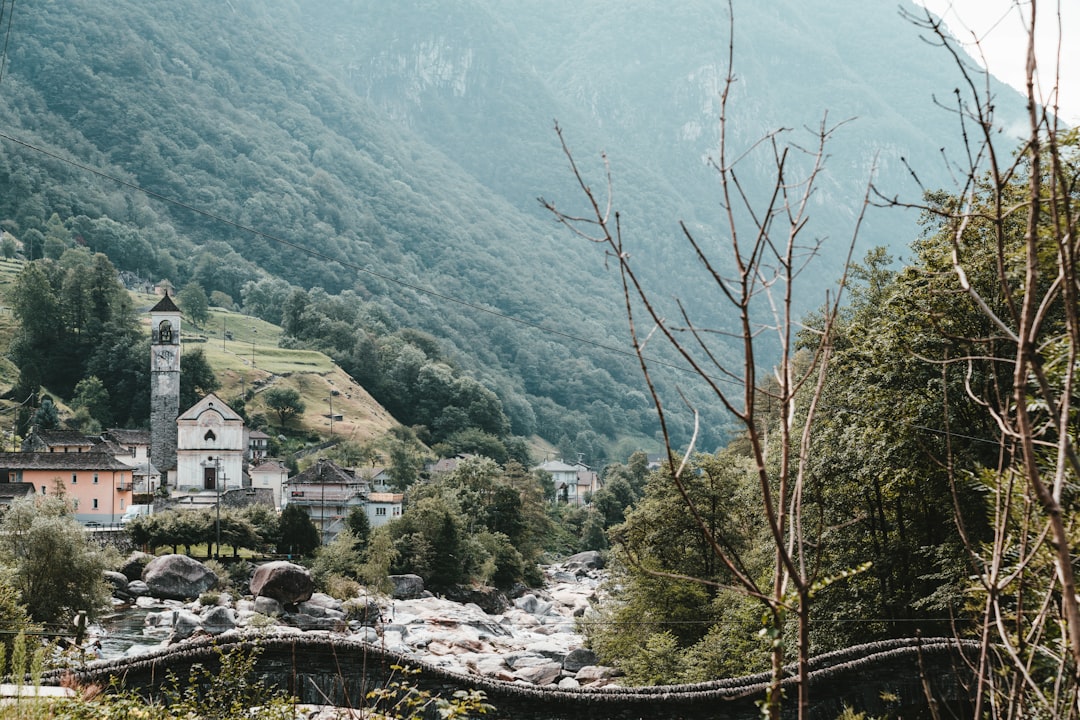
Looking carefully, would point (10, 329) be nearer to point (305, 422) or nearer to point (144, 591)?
point (305, 422)

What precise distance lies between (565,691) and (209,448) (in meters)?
73.1

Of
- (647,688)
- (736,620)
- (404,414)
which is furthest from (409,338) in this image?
(647,688)

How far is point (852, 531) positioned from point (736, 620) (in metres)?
5.77

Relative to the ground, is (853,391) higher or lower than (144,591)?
higher

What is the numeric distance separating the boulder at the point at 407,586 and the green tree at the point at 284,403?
49.0 meters

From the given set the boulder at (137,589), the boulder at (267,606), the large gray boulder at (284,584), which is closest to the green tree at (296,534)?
the large gray boulder at (284,584)

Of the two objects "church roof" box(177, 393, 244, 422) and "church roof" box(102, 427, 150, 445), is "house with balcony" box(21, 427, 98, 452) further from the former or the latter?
"church roof" box(102, 427, 150, 445)

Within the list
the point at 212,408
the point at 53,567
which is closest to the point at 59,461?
the point at 212,408

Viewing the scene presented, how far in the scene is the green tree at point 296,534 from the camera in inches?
2341

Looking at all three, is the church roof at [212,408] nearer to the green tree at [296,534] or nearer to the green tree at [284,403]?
the green tree at [284,403]

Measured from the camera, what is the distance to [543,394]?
189 meters

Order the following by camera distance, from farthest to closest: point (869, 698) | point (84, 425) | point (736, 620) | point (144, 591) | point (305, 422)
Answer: point (305, 422)
point (84, 425)
point (144, 591)
point (736, 620)
point (869, 698)

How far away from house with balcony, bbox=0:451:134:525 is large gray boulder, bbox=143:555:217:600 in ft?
39.0

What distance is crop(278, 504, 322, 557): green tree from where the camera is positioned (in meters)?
59.5
